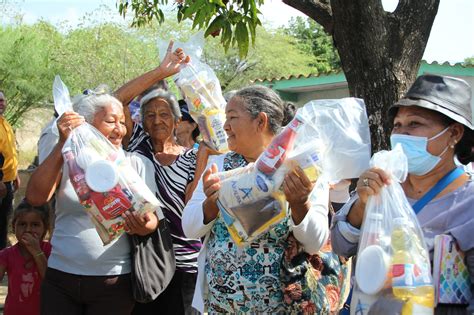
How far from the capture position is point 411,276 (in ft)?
7.15

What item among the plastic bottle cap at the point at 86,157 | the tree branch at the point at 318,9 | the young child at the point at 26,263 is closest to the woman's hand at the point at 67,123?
the plastic bottle cap at the point at 86,157

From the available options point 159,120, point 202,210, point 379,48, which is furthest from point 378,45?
point 202,210

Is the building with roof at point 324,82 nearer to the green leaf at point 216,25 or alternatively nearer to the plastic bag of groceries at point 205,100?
the green leaf at point 216,25

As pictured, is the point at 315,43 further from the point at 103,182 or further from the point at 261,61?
the point at 103,182

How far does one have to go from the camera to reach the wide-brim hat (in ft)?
8.00

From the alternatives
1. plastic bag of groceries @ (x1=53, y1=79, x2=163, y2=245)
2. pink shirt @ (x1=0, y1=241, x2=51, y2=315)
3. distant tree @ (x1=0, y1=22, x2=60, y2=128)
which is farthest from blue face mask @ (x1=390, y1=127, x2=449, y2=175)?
distant tree @ (x1=0, y1=22, x2=60, y2=128)

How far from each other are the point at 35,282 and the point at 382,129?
2.35 m

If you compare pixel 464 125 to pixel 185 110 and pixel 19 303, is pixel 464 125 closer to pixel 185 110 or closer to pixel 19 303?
pixel 185 110

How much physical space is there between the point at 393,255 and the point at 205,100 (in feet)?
6.01

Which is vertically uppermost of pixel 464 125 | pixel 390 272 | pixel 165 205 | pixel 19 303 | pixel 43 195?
pixel 464 125

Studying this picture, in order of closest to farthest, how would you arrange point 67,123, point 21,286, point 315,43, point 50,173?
point 67,123 → point 50,173 → point 21,286 → point 315,43

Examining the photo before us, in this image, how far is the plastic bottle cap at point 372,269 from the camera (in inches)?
87.1

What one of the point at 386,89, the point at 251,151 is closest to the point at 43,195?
the point at 251,151

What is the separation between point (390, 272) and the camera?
2211 millimetres
